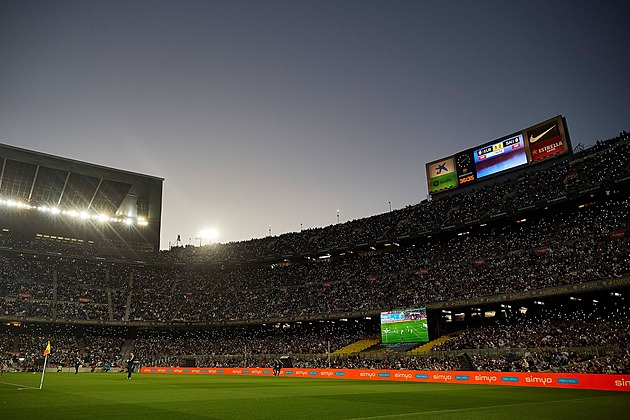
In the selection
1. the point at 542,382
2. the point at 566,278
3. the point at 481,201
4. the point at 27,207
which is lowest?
the point at 542,382

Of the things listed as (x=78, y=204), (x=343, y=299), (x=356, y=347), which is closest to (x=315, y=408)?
(x=356, y=347)

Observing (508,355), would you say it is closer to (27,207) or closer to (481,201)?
(481,201)

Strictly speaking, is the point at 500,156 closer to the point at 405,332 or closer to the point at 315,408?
the point at 405,332

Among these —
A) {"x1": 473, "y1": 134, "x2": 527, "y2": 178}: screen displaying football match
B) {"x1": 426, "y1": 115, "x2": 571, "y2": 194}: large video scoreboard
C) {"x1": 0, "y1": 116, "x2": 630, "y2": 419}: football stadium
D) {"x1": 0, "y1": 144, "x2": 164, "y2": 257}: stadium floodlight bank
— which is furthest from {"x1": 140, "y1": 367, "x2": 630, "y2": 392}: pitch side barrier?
{"x1": 0, "y1": 144, "x2": 164, "y2": 257}: stadium floodlight bank

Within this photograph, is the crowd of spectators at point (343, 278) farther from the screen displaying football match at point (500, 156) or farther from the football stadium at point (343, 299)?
the screen displaying football match at point (500, 156)

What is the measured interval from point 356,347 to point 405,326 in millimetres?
9788

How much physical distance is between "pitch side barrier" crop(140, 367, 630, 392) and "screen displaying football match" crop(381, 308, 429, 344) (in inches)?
288

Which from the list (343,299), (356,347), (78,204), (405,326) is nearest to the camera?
(405,326)

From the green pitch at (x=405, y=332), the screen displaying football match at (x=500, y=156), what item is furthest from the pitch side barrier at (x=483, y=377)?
the screen displaying football match at (x=500, y=156)

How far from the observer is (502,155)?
57188 mm

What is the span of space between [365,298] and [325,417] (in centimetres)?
4583

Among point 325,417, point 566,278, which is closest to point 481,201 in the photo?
point 566,278

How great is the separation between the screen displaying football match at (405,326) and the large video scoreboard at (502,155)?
21086 millimetres

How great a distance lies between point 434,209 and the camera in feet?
203
